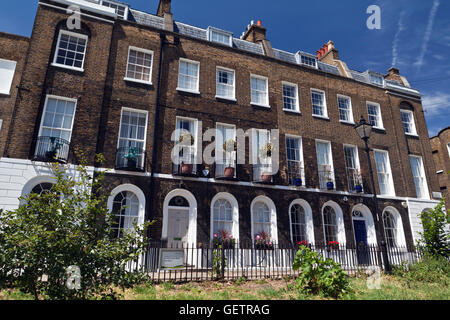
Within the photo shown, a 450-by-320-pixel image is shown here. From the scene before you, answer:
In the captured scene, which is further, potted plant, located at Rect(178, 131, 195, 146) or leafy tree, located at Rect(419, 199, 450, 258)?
leafy tree, located at Rect(419, 199, 450, 258)

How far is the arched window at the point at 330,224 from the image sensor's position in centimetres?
1591

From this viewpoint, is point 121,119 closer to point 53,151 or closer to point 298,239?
point 53,151

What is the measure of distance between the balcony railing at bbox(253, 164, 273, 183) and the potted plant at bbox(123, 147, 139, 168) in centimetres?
608

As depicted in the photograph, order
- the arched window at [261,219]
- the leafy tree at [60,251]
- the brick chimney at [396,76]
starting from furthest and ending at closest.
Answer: the brick chimney at [396,76], the arched window at [261,219], the leafy tree at [60,251]

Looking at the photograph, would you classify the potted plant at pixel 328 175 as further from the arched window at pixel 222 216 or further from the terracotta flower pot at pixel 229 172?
the arched window at pixel 222 216

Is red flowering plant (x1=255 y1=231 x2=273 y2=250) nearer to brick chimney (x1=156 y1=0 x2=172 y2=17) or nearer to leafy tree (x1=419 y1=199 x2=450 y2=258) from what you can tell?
leafy tree (x1=419 y1=199 x2=450 y2=258)

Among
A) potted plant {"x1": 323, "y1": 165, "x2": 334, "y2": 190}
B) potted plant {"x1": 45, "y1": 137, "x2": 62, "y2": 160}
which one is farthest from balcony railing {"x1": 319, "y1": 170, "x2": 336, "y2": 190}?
potted plant {"x1": 45, "y1": 137, "x2": 62, "y2": 160}

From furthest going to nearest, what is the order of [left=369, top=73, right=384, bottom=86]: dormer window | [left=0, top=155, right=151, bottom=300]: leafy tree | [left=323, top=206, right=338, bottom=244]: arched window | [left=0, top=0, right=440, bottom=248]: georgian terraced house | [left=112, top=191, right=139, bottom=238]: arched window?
1. [left=369, top=73, right=384, bottom=86]: dormer window
2. [left=323, top=206, right=338, bottom=244]: arched window
3. [left=0, top=0, right=440, bottom=248]: georgian terraced house
4. [left=112, top=191, right=139, bottom=238]: arched window
5. [left=0, top=155, right=151, bottom=300]: leafy tree

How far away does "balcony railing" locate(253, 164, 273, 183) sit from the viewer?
14.8 m

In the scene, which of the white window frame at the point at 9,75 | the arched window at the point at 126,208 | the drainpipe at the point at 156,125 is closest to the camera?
the arched window at the point at 126,208

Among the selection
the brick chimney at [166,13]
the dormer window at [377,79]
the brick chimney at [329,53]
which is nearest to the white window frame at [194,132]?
the brick chimney at [166,13]

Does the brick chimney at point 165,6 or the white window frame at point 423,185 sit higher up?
the brick chimney at point 165,6

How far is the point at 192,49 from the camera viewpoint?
620 inches

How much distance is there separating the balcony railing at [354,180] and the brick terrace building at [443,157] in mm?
12072
